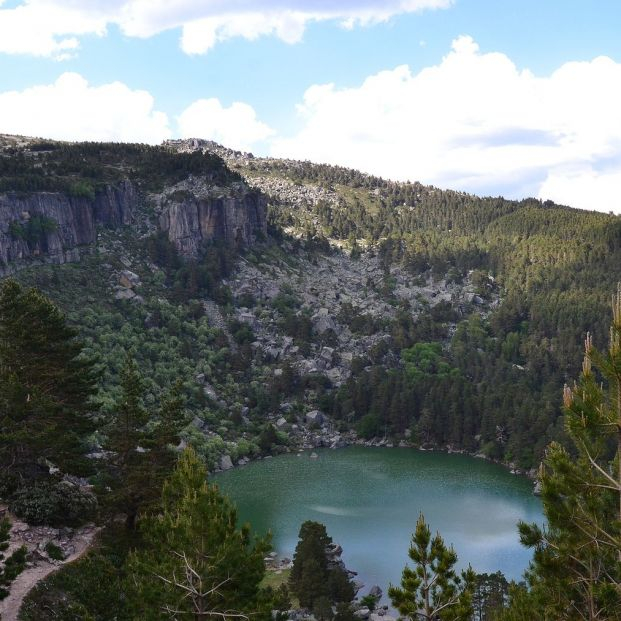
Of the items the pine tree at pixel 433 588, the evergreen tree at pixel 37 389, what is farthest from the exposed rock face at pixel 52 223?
the pine tree at pixel 433 588

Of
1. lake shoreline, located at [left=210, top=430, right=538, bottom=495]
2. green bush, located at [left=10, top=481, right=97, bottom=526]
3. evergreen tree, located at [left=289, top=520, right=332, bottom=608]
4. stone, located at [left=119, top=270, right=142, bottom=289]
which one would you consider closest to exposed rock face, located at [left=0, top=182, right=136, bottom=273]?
stone, located at [left=119, top=270, right=142, bottom=289]

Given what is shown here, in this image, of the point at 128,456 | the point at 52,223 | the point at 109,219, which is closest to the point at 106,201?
the point at 109,219

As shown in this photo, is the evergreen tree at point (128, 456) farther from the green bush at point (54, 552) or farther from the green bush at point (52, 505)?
the green bush at point (54, 552)

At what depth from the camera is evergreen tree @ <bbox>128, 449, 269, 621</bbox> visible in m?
20.0

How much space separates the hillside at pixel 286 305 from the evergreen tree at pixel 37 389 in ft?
126

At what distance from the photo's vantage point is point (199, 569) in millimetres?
20250

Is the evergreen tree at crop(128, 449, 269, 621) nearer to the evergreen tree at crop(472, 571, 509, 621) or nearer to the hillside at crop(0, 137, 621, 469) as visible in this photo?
the evergreen tree at crop(472, 571, 509, 621)

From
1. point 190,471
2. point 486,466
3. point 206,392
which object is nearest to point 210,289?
point 206,392

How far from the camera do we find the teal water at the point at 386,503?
185ft

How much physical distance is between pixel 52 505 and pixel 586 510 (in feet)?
78.0

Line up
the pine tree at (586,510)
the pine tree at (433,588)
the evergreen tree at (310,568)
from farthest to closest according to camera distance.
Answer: the evergreen tree at (310,568), the pine tree at (433,588), the pine tree at (586,510)

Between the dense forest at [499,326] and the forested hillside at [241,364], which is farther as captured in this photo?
the dense forest at [499,326]

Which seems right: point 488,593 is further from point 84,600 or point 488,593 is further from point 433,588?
point 84,600

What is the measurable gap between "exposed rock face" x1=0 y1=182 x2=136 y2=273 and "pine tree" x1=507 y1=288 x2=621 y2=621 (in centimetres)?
9839
